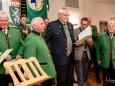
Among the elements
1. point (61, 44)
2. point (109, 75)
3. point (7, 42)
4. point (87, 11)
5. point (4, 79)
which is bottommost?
point (109, 75)

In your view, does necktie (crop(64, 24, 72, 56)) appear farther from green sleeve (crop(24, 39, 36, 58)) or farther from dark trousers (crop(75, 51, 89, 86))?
green sleeve (crop(24, 39, 36, 58))

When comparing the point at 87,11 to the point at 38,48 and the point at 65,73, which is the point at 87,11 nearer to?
the point at 65,73

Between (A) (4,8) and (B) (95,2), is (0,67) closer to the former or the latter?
(A) (4,8)

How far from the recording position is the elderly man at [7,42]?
288 centimetres

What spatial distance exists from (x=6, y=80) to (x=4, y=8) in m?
2.67

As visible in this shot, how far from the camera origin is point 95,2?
9.24m

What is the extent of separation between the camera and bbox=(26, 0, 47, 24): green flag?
18.5 feet

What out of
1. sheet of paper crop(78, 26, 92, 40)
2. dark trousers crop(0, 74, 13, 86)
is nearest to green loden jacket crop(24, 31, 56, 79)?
dark trousers crop(0, 74, 13, 86)

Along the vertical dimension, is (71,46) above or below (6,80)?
above

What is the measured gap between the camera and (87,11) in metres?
8.61

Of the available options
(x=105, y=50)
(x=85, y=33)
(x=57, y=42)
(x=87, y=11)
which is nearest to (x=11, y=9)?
(x=57, y=42)

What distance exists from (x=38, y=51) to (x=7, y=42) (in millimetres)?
468

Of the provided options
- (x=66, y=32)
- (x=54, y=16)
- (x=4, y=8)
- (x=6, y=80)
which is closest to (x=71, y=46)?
(x=66, y=32)

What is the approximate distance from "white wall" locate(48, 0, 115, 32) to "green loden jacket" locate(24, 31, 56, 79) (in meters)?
4.04
